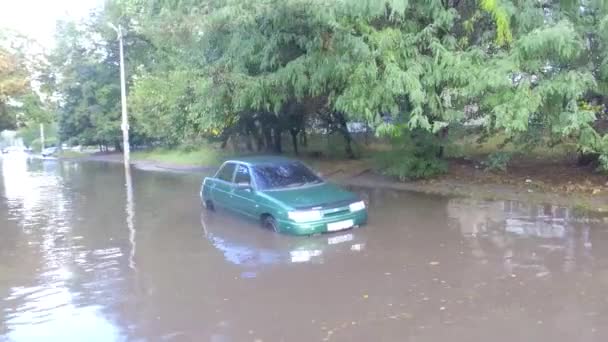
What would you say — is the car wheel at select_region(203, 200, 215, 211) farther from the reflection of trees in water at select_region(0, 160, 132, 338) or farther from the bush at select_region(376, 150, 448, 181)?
the bush at select_region(376, 150, 448, 181)

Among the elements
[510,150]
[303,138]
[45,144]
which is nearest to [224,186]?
[510,150]

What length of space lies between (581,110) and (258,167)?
277 inches

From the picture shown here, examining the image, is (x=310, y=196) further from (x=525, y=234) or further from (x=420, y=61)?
(x=420, y=61)

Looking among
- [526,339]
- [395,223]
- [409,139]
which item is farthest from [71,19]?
[526,339]

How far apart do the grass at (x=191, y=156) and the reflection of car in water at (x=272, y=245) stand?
18398 mm

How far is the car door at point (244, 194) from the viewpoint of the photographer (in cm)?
1079

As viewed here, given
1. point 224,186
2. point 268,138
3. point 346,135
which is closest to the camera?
point 224,186

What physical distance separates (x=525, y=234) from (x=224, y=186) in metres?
6.08

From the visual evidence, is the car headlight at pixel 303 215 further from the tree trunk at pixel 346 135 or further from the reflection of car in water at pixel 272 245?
the tree trunk at pixel 346 135

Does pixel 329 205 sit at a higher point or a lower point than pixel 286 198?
lower

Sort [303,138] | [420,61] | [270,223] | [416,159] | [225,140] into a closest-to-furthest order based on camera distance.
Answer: [270,223] < [420,61] < [416,159] < [303,138] < [225,140]

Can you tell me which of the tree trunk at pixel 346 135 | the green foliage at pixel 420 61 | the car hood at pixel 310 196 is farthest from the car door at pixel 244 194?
the tree trunk at pixel 346 135

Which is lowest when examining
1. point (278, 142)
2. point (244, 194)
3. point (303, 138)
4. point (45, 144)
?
point (244, 194)

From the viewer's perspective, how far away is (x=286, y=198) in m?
10.0
